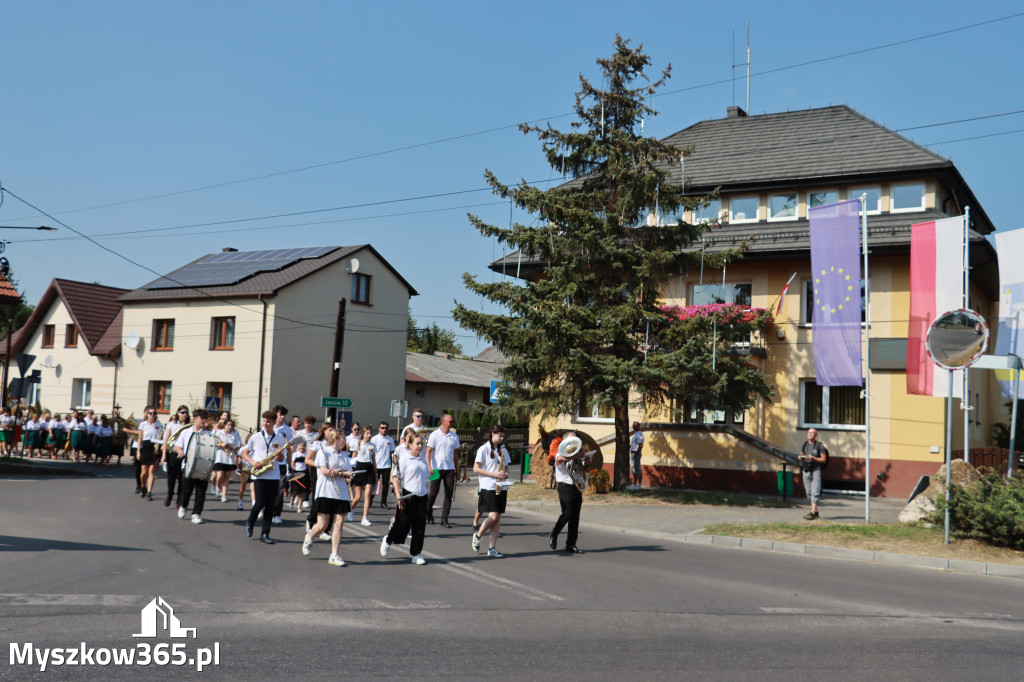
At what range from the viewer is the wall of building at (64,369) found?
4191 centimetres

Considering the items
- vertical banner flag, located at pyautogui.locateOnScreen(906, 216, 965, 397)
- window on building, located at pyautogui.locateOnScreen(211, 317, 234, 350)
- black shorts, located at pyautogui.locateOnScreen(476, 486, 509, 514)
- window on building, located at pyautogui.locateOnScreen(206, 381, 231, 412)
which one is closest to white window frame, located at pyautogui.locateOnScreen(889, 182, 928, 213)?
vertical banner flag, located at pyautogui.locateOnScreen(906, 216, 965, 397)

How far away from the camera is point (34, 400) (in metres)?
45.4

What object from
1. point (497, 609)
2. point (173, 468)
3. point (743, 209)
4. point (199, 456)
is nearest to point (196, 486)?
point (199, 456)

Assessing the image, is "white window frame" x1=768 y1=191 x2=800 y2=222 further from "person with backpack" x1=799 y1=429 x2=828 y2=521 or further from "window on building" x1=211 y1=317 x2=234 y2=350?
"window on building" x1=211 y1=317 x2=234 y2=350

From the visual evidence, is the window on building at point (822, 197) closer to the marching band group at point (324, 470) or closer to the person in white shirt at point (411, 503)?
the marching band group at point (324, 470)

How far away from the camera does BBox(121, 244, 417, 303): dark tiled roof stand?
1479 inches

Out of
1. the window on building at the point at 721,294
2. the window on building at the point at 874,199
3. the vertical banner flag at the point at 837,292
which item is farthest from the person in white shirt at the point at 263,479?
the window on building at the point at 874,199

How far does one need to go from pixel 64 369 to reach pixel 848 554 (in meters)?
42.2


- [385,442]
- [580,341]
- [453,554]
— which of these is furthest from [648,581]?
[580,341]

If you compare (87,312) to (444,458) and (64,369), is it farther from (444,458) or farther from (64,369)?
(444,458)

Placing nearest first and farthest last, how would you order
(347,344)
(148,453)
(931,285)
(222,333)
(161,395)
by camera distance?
(148,453)
(931,285)
(222,333)
(161,395)
(347,344)

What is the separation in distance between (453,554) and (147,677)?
6.24 metres

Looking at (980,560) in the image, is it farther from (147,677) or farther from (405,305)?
(405,305)

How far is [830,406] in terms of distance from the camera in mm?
23969
